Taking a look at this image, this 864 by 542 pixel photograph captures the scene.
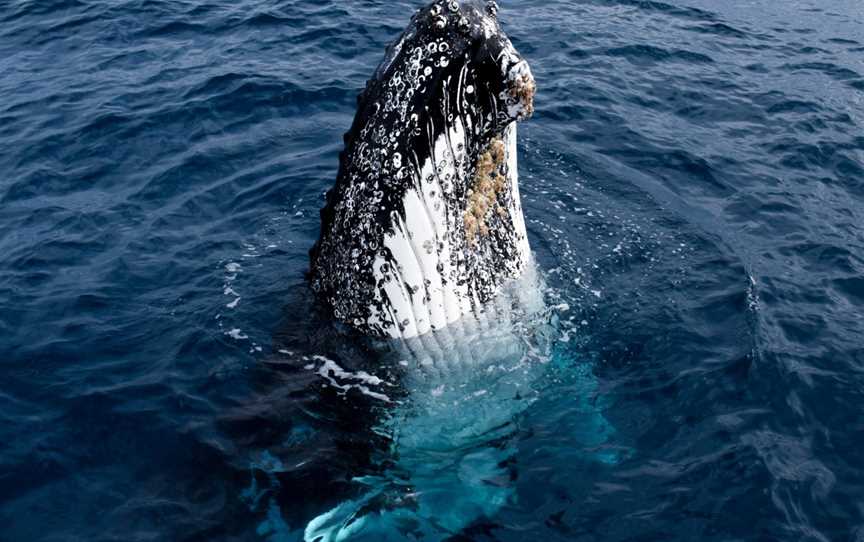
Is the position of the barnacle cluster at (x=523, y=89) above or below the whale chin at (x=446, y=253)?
above

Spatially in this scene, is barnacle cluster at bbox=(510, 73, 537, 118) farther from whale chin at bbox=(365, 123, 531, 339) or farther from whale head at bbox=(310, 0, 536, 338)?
whale chin at bbox=(365, 123, 531, 339)

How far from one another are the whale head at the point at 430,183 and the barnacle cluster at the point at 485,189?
0.01 m

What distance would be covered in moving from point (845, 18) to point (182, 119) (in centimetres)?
1572

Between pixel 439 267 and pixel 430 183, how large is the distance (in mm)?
734

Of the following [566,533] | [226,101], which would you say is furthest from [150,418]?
[226,101]

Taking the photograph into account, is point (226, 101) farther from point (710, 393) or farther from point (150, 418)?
point (710, 393)

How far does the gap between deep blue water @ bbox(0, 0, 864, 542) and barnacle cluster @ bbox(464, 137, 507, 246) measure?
1.62 meters

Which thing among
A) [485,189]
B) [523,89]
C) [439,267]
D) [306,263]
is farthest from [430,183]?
[306,263]

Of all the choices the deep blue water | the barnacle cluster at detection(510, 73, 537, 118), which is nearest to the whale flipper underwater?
the barnacle cluster at detection(510, 73, 537, 118)

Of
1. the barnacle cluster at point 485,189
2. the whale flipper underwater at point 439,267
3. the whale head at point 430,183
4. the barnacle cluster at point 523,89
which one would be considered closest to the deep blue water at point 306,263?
the whale flipper underwater at point 439,267

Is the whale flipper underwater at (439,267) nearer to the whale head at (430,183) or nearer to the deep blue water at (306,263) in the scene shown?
the whale head at (430,183)

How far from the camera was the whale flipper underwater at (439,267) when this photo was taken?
6.65 meters

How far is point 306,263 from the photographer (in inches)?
407

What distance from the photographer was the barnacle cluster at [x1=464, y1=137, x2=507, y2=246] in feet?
23.4
